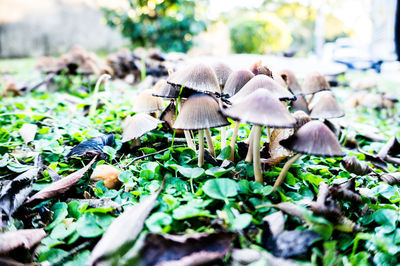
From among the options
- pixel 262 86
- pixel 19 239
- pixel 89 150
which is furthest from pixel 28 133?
pixel 262 86

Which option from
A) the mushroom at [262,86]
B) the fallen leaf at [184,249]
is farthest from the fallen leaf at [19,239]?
the mushroom at [262,86]

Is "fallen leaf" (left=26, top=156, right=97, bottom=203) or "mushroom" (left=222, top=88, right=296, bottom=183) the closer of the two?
"mushroom" (left=222, top=88, right=296, bottom=183)

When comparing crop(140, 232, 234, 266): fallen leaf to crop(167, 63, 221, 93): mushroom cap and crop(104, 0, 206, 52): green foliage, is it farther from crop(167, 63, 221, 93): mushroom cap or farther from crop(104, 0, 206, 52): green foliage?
crop(104, 0, 206, 52): green foliage

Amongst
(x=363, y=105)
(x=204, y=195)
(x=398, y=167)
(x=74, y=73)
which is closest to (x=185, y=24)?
(x=74, y=73)

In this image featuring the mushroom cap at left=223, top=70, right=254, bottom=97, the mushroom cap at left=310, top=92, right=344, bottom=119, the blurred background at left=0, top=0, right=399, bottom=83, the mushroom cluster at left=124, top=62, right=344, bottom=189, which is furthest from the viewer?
the blurred background at left=0, top=0, right=399, bottom=83

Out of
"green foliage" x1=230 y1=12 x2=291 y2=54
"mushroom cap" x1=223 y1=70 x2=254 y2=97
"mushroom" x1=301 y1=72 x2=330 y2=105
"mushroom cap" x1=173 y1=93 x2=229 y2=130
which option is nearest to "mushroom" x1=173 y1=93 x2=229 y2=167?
"mushroom cap" x1=173 y1=93 x2=229 y2=130

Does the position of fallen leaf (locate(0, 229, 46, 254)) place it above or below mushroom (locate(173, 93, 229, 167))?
below

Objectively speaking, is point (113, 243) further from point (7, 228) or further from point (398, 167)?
point (398, 167)
